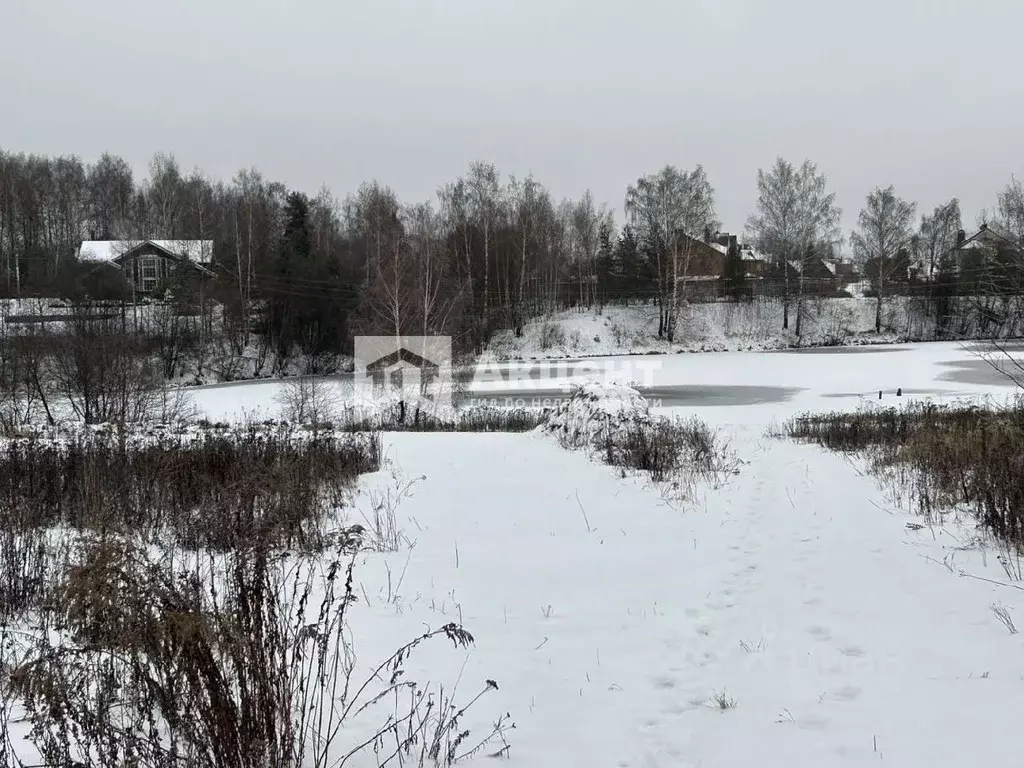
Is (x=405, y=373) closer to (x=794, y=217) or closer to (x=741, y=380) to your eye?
(x=741, y=380)

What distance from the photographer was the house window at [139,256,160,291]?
44.6 meters

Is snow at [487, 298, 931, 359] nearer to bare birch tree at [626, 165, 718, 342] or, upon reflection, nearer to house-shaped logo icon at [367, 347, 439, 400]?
bare birch tree at [626, 165, 718, 342]

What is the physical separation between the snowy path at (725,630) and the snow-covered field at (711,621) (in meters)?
0.01

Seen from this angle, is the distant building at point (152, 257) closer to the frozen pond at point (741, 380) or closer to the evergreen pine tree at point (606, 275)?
the frozen pond at point (741, 380)

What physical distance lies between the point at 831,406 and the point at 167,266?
40992mm

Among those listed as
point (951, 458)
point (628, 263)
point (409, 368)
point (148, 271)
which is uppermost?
point (628, 263)

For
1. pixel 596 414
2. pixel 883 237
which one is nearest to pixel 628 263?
pixel 883 237

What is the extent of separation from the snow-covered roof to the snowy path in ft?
139

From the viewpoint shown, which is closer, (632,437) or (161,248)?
(632,437)

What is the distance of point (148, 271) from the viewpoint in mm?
45000

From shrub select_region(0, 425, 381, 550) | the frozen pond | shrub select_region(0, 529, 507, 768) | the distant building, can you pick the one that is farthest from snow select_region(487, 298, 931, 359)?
shrub select_region(0, 529, 507, 768)

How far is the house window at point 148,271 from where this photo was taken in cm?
4459

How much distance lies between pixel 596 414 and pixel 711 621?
26.6 ft

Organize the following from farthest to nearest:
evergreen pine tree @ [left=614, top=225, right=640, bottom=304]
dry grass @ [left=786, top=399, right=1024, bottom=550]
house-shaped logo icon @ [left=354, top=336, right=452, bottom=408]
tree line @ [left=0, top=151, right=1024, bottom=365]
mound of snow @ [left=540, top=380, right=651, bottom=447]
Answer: evergreen pine tree @ [left=614, top=225, right=640, bottom=304] → tree line @ [left=0, top=151, right=1024, bottom=365] → house-shaped logo icon @ [left=354, top=336, right=452, bottom=408] → mound of snow @ [left=540, top=380, right=651, bottom=447] → dry grass @ [left=786, top=399, right=1024, bottom=550]
